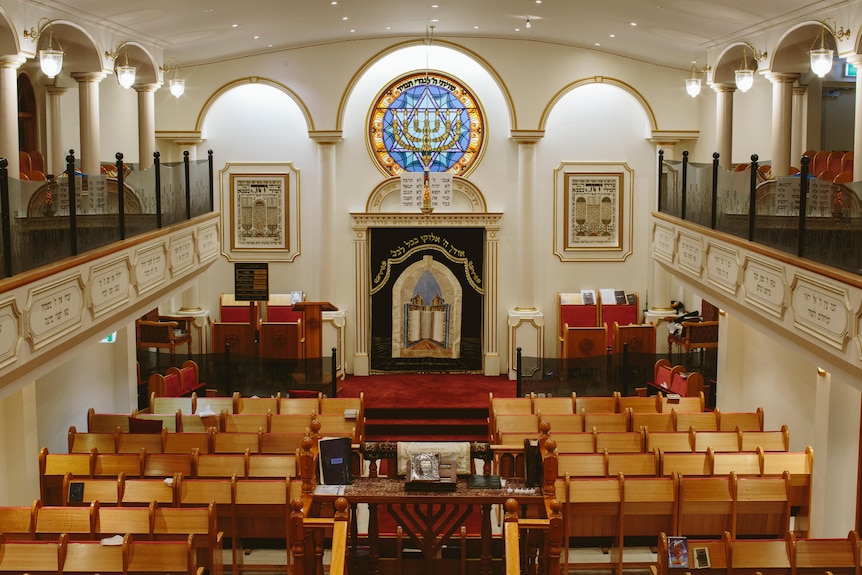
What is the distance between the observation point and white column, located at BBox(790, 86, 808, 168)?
14.2 metres

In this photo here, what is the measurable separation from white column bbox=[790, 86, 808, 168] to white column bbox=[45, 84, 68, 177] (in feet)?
33.7

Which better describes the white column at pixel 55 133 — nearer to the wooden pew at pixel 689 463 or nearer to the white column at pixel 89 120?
the white column at pixel 89 120

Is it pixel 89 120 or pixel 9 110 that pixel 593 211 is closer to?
pixel 89 120

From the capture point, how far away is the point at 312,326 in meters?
16.2

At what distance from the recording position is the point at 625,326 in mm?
16750

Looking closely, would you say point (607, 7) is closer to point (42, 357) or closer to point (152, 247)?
point (152, 247)

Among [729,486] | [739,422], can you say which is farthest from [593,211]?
[729,486]

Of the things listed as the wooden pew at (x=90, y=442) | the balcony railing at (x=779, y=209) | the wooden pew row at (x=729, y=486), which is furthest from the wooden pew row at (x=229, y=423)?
the balcony railing at (x=779, y=209)

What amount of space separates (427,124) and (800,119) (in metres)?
6.21

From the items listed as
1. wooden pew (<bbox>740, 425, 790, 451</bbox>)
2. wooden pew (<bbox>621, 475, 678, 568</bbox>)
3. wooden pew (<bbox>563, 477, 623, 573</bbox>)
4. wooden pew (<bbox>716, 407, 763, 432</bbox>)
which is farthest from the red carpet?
wooden pew (<bbox>621, 475, 678, 568</bbox>)

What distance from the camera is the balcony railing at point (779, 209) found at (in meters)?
7.44

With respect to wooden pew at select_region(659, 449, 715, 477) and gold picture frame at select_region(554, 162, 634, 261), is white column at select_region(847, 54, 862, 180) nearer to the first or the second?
wooden pew at select_region(659, 449, 715, 477)

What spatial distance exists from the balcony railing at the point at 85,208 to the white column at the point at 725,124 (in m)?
7.43

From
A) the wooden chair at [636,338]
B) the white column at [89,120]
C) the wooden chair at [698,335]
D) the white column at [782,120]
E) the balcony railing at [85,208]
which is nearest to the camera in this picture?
the balcony railing at [85,208]
